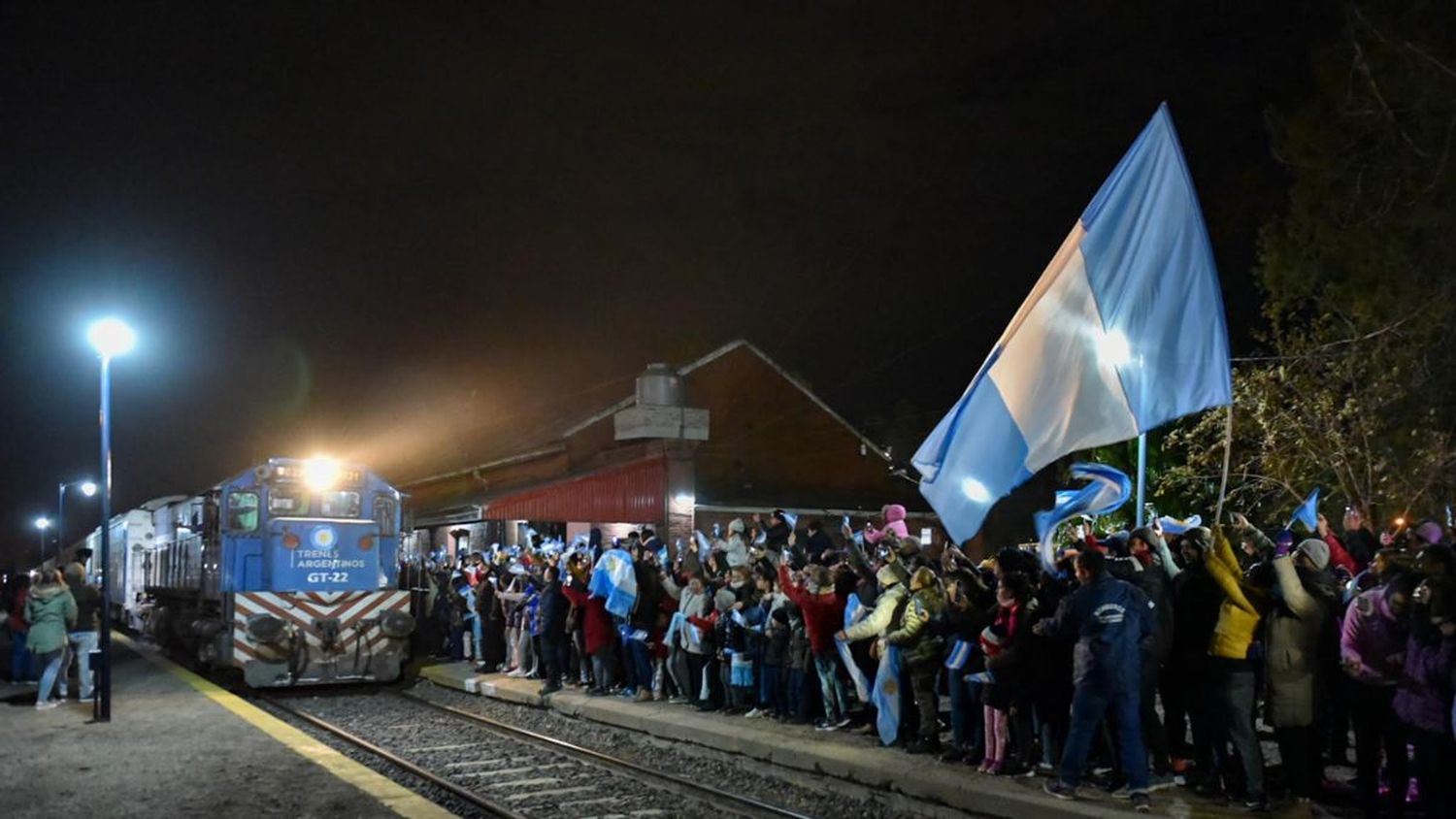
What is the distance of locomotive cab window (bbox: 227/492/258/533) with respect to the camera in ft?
59.4

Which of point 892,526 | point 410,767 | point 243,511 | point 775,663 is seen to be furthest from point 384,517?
point 892,526

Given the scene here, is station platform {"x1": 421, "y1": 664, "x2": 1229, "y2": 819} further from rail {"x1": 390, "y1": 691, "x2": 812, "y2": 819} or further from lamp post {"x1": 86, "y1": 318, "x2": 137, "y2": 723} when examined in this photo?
lamp post {"x1": 86, "y1": 318, "x2": 137, "y2": 723}

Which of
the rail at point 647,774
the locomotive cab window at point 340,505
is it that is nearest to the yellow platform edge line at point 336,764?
the rail at point 647,774

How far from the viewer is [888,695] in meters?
11.1

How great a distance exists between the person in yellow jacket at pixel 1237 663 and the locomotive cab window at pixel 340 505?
46.3 feet

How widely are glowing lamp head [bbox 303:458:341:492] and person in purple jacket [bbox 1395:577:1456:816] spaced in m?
15.4

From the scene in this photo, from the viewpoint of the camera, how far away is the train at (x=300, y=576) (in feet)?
56.8

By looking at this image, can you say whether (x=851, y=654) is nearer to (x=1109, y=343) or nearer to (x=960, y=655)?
(x=960, y=655)

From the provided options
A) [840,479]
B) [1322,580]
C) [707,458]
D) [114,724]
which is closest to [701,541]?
[114,724]

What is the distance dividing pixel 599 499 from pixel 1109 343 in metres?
23.7

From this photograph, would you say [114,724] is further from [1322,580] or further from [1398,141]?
[1398,141]

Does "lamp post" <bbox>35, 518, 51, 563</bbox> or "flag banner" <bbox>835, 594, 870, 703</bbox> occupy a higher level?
"lamp post" <bbox>35, 518, 51, 563</bbox>

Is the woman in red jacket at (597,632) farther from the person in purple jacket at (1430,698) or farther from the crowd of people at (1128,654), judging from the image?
the person in purple jacket at (1430,698)

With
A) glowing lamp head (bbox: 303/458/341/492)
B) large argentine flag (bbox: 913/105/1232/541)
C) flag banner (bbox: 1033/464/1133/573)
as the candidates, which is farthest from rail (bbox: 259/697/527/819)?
flag banner (bbox: 1033/464/1133/573)
